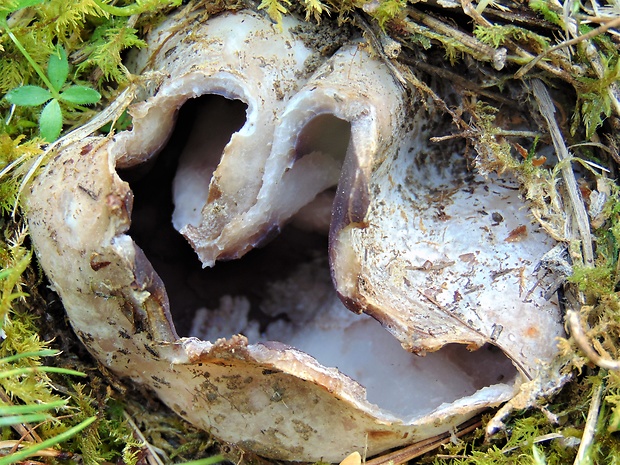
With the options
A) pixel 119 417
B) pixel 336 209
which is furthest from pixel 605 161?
pixel 119 417

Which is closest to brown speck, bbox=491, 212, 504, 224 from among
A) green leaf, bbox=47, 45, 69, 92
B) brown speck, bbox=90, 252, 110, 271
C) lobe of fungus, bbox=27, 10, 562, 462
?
lobe of fungus, bbox=27, 10, 562, 462

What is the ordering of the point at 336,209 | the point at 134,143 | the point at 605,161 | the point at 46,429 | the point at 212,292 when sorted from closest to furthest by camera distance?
the point at 336,209, the point at 134,143, the point at 46,429, the point at 605,161, the point at 212,292

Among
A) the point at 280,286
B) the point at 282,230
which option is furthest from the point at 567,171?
the point at 280,286

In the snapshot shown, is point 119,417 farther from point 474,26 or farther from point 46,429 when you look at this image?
point 474,26

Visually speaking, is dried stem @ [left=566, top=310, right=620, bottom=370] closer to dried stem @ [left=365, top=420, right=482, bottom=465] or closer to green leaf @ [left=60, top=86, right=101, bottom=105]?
dried stem @ [left=365, top=420, right=482, bottom=465]

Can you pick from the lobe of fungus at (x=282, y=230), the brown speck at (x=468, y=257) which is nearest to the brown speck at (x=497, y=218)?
the lobe of fungus at (x=282, y=230)

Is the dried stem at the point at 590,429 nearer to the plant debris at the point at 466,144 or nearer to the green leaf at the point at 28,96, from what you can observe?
the plant debris at the point at 466,144

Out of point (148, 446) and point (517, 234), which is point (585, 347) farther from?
point (148, 446)
